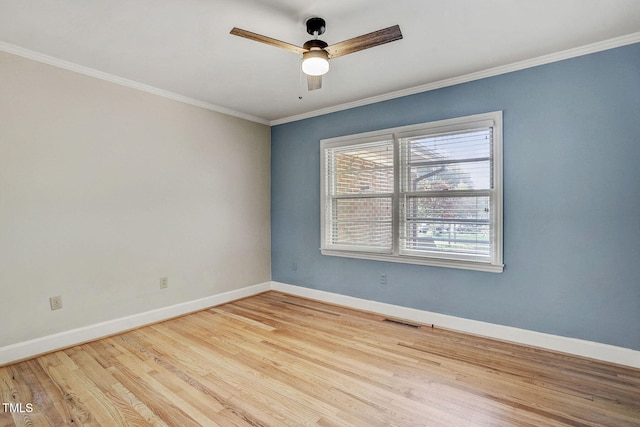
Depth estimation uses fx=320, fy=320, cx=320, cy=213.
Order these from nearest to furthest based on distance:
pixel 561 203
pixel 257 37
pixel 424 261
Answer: pixel 257 37 → pixel 561 203 → pixel 424 261

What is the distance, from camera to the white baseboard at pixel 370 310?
262 cm

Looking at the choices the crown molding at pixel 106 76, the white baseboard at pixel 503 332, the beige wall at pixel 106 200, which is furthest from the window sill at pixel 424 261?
the crown molding at pixel 106 76

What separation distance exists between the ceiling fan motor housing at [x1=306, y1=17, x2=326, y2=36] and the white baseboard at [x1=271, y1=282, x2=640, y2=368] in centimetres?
291

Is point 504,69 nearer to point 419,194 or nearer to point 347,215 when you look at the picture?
point 419,194

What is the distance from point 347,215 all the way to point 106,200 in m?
2.70

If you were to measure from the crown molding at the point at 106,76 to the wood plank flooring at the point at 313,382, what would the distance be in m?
2.55

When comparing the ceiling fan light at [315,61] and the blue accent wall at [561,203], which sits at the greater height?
the ceiling fan light at [315,61]

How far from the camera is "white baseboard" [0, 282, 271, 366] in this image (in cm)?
266

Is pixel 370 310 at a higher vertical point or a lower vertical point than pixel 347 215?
lower

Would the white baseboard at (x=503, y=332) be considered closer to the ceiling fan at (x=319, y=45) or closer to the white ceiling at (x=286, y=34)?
the white ceiling at (x=286, y=34)

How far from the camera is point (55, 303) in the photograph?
2.88m

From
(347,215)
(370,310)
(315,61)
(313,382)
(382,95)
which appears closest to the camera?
(315,61)

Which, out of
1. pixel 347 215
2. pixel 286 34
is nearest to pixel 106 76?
pixel 286 34

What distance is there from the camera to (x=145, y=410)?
2.01 m
